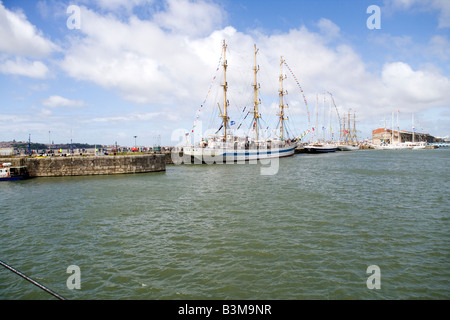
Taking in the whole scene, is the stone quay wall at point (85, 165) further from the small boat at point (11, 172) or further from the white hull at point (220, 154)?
the white hull at point (220, 154)

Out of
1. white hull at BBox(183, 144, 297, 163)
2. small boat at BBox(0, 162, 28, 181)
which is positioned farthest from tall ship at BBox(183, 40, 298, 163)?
small boat at BBox(0, 162, 28, 181)

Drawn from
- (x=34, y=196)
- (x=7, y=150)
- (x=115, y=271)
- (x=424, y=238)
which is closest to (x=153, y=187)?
(x=34, y=196)

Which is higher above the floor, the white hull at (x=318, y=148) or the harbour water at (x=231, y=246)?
the white hull at (x=318, y=148)

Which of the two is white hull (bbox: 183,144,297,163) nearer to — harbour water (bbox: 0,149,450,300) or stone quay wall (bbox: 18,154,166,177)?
stone quay wall (bbox: 18,154,166,177)

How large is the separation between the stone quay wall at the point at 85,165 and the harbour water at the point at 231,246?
1765 cm

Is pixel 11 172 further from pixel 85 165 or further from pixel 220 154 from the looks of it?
pixel 220 154

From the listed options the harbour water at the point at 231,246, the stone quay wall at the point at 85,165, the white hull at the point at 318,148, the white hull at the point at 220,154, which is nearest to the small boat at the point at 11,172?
the stone quay wall at the point at 85,165

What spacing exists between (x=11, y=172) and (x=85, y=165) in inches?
361

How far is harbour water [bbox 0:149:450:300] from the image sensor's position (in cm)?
911

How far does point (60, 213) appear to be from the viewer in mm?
19188

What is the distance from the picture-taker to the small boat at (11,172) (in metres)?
36.1

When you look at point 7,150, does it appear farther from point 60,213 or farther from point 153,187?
point 60,213

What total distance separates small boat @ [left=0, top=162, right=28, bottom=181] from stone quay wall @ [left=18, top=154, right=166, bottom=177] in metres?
1.68

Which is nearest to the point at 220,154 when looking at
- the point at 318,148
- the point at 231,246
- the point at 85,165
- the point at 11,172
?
the point at 85,165
